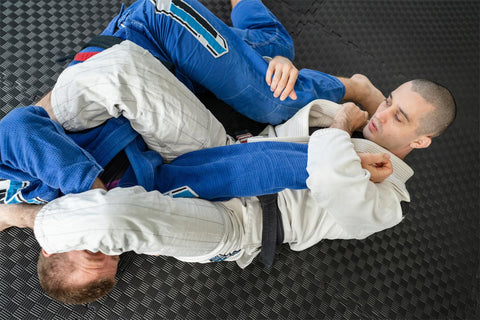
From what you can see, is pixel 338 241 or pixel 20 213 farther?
pixel 338 241

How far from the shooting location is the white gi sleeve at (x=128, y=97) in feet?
2.52

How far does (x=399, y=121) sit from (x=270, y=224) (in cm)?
46

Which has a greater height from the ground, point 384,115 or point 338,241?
point 384,115

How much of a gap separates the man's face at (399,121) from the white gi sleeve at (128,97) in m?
0.53

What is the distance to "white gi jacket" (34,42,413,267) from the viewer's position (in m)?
0.68

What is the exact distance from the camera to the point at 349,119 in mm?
1001

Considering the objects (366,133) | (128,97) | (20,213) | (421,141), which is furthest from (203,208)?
(421,141)

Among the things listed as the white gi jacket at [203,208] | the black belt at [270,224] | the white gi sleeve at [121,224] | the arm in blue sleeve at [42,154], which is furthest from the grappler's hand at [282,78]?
the arm in blue sleeve at [42,154]

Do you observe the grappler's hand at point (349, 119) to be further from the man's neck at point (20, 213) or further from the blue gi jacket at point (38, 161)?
the man's neck at point (20, 213)

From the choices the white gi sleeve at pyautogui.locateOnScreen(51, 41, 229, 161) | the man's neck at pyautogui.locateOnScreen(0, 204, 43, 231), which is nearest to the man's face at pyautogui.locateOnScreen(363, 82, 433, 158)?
the white gi sleeve at pyautogui.locateOnScreen(51, 41, 229, 161)

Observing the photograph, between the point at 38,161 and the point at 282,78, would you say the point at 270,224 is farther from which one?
the point at 38,161

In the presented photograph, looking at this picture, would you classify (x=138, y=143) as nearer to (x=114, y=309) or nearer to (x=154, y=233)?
(x=154, y=233)

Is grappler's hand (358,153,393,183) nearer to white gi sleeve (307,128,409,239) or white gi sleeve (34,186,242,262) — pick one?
white gi sleeve (307,128,409,239)

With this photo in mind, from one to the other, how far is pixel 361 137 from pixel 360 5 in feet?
2.30
